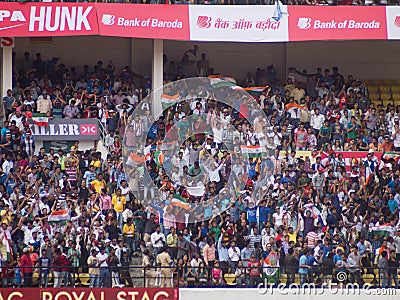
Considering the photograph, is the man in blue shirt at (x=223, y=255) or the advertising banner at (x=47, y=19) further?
the advertising banner at (x=47, y=19)

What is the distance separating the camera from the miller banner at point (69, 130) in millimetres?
27297

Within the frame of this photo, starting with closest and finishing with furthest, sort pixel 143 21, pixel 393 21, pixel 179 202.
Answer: pixel 179 202 < pixel 143 21 < pixel 393 21

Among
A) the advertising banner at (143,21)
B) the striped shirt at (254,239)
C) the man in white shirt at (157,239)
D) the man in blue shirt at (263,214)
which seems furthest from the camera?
the advertising banner at (143,21)

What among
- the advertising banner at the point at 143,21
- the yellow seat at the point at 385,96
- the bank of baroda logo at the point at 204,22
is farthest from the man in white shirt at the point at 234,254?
the yellow seat at the point at 385,96

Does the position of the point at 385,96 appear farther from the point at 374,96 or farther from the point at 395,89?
the point at 395,89

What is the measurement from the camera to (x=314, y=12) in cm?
2891

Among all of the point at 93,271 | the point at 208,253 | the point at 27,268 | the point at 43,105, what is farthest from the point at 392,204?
the point at 43,105

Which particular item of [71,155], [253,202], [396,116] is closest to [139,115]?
[71,155]

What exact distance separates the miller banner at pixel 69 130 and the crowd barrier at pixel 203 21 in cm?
203

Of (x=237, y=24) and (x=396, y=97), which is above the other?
(x=237, y=24)

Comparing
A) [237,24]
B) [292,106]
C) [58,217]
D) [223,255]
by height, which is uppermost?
[237,24]

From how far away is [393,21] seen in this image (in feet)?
95.2

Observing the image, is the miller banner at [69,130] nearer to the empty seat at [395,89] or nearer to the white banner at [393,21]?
the white banner at [393,21]

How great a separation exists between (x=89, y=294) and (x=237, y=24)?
8.27 metres
